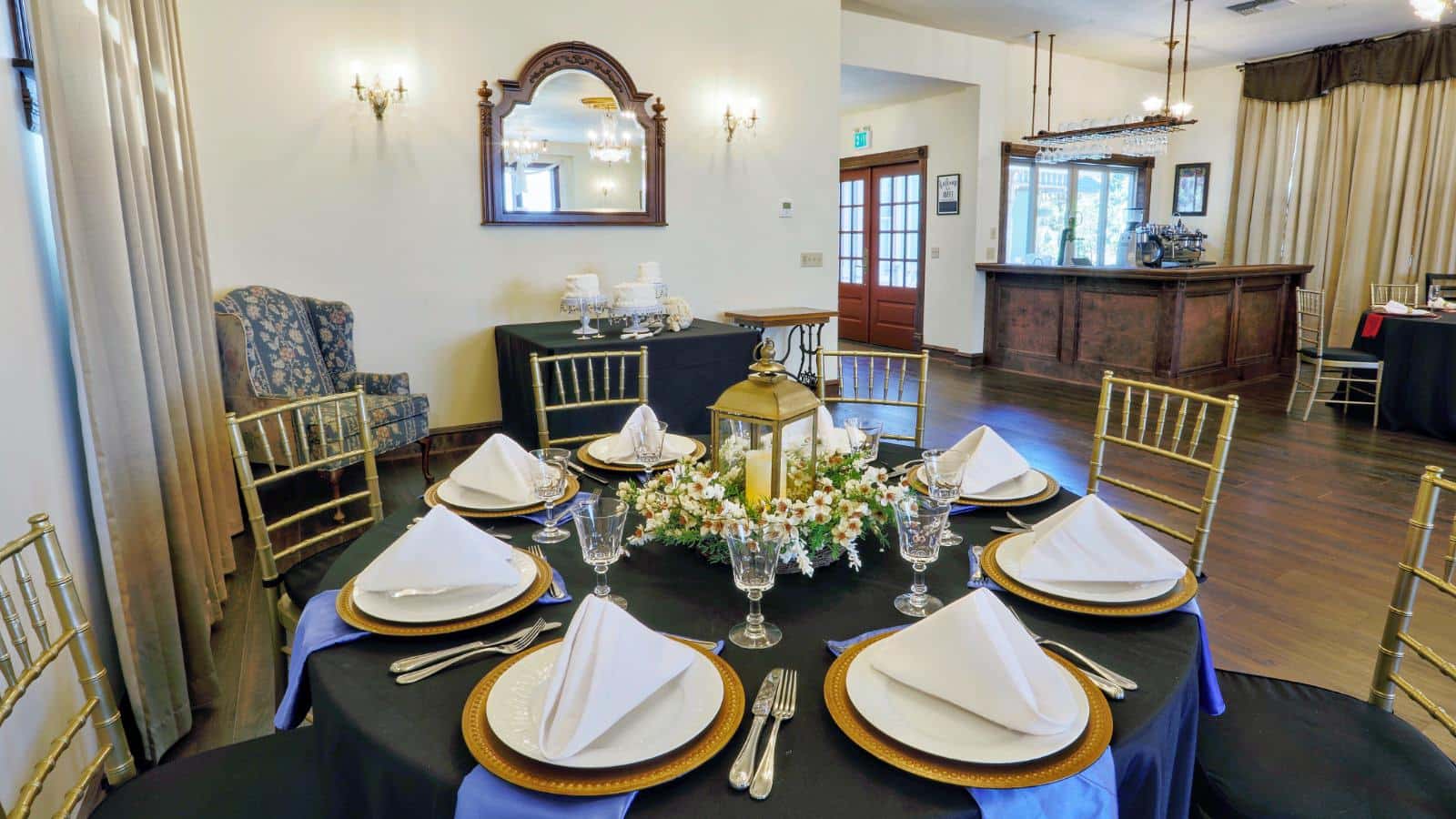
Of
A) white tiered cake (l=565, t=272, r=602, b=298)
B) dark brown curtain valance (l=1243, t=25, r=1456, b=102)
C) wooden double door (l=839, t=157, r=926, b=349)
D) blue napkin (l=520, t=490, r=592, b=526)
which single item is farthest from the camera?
wooden double door (l=839, t=157, r=926, b=349)

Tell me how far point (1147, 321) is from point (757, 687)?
6047 mm

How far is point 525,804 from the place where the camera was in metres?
0.79

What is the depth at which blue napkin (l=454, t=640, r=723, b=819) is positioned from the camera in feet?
2.58

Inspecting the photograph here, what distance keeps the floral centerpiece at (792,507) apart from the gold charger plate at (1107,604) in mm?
214

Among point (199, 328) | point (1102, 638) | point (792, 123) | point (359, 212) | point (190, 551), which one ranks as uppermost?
point (792, 123)

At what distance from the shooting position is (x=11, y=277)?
62.2 inches

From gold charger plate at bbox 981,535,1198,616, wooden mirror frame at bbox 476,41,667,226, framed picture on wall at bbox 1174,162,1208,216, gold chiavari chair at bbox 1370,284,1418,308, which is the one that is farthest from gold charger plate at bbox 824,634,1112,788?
framed picture on wall at bbox 1174,162,1208,216

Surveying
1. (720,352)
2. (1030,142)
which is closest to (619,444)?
(720,352)

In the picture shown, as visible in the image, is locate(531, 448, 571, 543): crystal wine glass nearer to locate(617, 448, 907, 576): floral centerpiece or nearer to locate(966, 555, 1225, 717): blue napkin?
locate(617, 448, 907, 576): floral centerpiece

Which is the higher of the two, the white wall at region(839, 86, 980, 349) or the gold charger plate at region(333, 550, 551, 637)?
the white wall at region(839, 86, 980, 349)

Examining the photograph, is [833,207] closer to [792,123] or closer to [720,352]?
[792,123]

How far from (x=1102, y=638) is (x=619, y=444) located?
1.13 metres

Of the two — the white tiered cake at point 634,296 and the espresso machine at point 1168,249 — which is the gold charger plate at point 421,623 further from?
the espresso machine at point 1168,249

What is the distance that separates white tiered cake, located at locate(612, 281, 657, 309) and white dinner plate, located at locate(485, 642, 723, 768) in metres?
3.63
